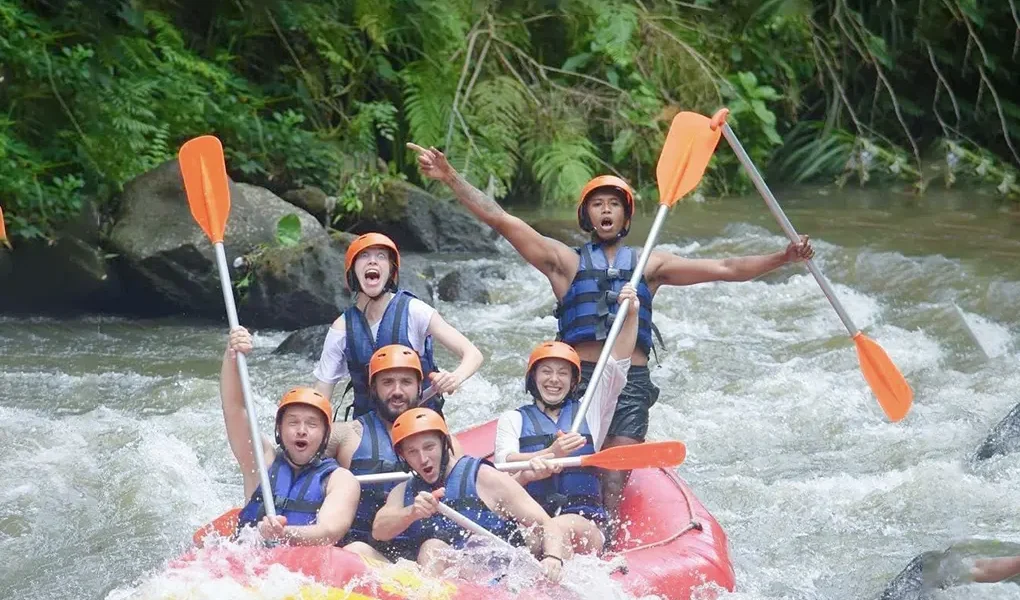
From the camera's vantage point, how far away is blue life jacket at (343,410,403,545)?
13.8 ft

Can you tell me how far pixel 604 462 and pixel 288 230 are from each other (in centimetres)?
459

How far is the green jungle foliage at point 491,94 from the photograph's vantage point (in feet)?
28.0

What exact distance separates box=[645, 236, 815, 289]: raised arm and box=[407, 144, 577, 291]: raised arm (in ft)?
1.05

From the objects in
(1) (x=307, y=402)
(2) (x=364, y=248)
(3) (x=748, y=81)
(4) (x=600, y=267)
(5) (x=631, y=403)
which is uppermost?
(3) (x=748, y=81)

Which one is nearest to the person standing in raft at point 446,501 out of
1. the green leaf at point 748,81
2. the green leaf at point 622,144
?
the green leaf at point 622,144

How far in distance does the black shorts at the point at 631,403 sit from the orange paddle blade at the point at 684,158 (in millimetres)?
943

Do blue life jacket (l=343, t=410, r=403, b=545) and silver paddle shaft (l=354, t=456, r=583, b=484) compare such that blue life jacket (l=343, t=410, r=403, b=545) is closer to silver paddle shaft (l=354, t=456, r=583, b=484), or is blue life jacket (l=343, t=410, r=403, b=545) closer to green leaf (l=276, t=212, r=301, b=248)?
silver paddle shaft (l=354, t=456, r=583, b=484)

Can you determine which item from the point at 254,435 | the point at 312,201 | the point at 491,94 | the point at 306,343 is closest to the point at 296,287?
the point at 306,343

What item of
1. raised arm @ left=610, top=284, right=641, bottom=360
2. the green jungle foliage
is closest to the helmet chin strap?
raised arm @ left=610, top=284, right=641, bottom=360

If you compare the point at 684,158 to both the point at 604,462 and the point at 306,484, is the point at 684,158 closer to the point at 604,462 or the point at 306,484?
the point at 604,462

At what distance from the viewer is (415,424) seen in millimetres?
4023

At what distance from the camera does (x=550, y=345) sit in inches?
177

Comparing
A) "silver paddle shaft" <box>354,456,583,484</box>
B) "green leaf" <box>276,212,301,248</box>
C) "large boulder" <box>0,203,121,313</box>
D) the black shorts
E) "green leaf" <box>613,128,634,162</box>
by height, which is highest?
"green leaf" <box>613,128,634,162</box>

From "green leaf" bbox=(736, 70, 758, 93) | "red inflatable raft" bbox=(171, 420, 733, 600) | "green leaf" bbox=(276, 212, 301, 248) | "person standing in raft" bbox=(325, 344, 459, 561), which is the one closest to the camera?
"red inflatable raft" bbox=(171, 420, 733, 600)
